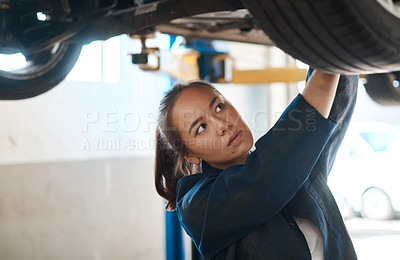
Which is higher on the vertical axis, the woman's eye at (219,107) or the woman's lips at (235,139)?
the woman's eye at (219,107)

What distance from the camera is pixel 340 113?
696mm

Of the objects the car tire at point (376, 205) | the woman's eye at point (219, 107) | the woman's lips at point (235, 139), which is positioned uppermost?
the woman's eye at point (219, 107)

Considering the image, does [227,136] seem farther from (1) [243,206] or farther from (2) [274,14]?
(2) [274,14]

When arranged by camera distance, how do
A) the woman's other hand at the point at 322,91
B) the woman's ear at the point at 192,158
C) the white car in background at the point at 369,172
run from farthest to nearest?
the white car in background at the point at 369,172
the woman's ear at the point at 192,158
the woman's other hand at the point at 322,91

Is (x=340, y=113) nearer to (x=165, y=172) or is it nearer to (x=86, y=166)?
(x=165, y=172)

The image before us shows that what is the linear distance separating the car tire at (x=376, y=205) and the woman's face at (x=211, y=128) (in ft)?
11.0

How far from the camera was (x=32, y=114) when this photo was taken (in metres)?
2.71

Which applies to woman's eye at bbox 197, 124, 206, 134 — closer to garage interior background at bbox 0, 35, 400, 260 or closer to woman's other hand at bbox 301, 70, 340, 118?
woman's other hand at bbox 301, 70, 340, 118

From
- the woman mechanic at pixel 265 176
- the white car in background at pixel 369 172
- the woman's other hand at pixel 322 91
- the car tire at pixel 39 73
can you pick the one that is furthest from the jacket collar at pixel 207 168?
the white car in background at pixel 369 172

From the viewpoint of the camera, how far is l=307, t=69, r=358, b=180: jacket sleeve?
68 centimetres

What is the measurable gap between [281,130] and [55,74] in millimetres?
753

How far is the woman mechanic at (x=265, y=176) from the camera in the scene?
636 mm

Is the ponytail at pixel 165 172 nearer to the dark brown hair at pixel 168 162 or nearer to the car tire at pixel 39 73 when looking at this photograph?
the dark brown hair at pixel 168 162

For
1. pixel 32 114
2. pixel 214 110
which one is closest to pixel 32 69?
pixel 214 110
